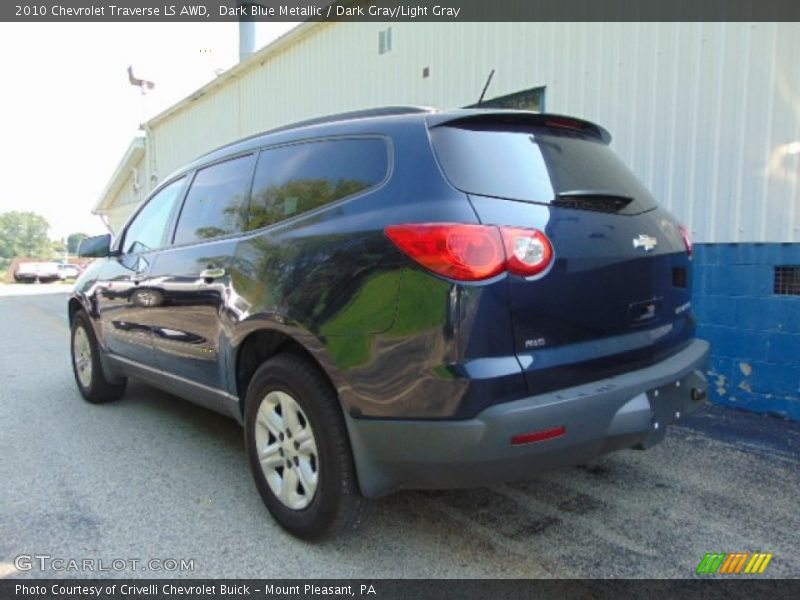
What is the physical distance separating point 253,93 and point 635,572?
462 inches

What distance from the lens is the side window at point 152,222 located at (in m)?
3.97

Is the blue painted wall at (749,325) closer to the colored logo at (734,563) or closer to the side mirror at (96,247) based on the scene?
the colored logo at (734,563)

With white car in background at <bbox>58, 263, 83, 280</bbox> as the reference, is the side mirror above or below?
above

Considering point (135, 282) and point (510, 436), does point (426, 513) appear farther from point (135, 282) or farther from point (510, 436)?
point (135, 282)

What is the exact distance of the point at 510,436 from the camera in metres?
2.02

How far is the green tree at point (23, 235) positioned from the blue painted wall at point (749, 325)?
98.7 m

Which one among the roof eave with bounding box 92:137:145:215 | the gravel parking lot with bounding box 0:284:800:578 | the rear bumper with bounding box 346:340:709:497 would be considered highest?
the roof eave with bounding box 92:137:145:215

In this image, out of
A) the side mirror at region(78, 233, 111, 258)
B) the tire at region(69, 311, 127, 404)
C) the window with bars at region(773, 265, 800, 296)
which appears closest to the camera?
the window with bars at region(773, 265, 800, 296)

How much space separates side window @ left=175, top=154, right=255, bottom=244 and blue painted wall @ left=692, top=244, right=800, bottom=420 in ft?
11.7

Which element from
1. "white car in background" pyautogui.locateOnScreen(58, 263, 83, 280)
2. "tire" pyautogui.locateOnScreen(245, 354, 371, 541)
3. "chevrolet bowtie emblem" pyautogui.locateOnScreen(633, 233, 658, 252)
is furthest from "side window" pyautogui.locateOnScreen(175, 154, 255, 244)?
"white car in background" pyautogui.locateOnScreen(58, 263, 83, 280)

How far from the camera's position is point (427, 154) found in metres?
2.28

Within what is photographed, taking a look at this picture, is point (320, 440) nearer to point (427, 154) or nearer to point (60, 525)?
point (427, 154)

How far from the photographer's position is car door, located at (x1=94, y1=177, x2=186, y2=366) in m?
3.92

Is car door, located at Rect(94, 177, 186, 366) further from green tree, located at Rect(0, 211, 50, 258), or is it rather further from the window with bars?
green tree, located at Rect(0, 211, 50, 258)
